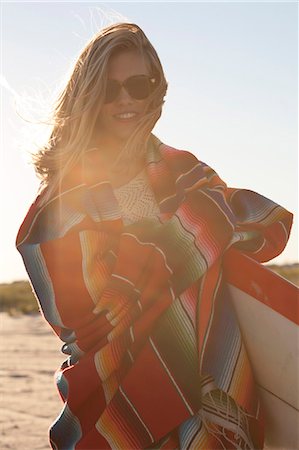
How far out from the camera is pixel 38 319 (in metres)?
16.4

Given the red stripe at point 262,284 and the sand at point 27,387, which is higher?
the red stripe at point 262,284

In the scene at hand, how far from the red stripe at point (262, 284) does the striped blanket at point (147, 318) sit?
60 mm

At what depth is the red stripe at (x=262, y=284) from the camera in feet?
12.7

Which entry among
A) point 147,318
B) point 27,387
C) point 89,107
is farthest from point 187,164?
point 27,387

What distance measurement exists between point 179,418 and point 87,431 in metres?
0.39

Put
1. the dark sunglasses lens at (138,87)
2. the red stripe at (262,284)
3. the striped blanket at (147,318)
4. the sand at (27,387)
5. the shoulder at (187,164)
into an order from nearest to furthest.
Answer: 1. the striped blanket at (147,318)
2. the red stripe at (262,284)
3. the shoulder at (187,164)
4. the dark sunglasses lens at (138,87)
5. the sand at (27,387)

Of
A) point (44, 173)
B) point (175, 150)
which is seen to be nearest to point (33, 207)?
point (44, 173)

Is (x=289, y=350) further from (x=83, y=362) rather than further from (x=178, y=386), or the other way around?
(x=83, y=362)

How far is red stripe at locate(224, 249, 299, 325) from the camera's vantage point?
3.86 metres

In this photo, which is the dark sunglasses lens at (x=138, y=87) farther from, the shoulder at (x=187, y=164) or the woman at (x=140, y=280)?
the shoulder at (x=187, y=164)

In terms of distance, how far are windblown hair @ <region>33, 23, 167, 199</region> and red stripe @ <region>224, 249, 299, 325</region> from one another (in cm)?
61

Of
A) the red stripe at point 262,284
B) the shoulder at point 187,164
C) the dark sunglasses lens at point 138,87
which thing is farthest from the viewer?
the dark sunglasses lens at point 138,87

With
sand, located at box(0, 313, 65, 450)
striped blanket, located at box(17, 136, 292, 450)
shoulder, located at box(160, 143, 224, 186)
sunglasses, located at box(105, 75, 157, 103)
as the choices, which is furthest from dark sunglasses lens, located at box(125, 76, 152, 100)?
sand, located at box(0, 313, 65, 450)

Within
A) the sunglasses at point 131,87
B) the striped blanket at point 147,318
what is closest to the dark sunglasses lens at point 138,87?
the sunglasses at point 131,87
